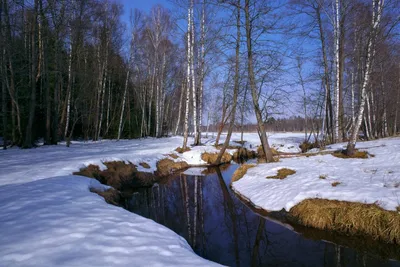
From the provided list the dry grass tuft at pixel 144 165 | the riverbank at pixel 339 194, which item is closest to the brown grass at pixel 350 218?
the riverbank at pixel 339 194

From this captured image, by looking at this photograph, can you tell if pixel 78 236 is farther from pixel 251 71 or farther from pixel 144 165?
pixel 251 71

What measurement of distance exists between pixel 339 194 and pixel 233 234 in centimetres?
266

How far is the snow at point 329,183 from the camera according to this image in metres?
5.27

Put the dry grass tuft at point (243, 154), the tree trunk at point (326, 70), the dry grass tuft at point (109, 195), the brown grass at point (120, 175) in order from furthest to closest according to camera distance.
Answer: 1. the dry grass tuft at point (243, 154)
2. the tree trunk at point (326, 70)
3. the brown grass at point (120, 175)
4. the dry grass tuft at point (109, 195)

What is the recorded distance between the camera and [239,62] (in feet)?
39.6

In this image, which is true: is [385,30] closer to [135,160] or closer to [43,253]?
[135,160]

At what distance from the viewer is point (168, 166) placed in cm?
1263

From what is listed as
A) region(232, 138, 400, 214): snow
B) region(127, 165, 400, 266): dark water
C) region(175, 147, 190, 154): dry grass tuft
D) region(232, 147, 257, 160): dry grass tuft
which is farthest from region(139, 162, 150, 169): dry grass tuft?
region(232, 147, 257, 160): dry grass tuft

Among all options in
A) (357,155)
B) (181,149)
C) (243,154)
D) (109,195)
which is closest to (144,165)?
(181,149)

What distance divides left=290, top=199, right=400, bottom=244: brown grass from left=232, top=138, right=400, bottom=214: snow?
174 millimetres

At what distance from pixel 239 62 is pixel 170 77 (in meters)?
15.5

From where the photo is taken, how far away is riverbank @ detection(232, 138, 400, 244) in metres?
4.61

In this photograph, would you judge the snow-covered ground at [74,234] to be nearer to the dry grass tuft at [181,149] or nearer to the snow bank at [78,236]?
the snow bank at [78,236]

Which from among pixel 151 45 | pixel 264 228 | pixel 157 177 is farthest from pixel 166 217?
pixel 151 45
